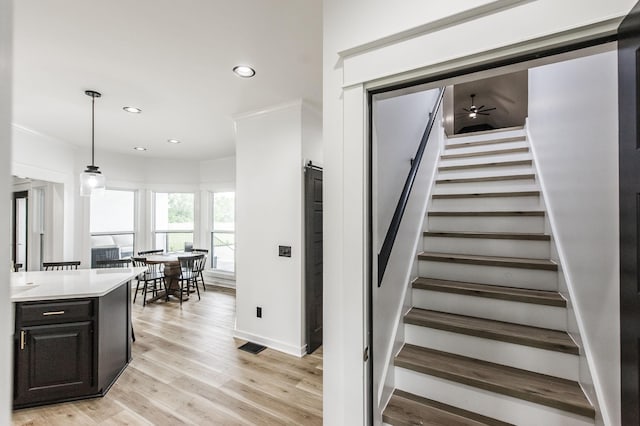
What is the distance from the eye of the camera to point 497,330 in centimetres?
187

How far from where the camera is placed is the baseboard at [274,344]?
321cm

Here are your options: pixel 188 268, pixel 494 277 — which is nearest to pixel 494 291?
pixel 494 277

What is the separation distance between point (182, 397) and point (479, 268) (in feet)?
8.57

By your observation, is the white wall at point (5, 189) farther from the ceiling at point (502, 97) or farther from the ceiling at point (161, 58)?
the ceiling at point (502, 97)

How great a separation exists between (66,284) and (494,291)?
3.52 m

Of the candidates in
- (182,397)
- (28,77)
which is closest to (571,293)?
(182,397)

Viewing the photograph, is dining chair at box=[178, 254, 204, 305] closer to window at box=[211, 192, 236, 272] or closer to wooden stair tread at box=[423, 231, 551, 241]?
window at box=[211, 192, 236, 272]

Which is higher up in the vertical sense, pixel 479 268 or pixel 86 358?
pixel 479 268

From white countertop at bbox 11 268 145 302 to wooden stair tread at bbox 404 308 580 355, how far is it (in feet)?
8.33

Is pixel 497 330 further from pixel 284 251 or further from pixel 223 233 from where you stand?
pixel 223 233

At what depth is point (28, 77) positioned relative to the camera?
2654 mm

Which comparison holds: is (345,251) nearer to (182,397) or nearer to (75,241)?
(182,397)

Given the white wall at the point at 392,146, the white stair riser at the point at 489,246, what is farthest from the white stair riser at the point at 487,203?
the white wall at the point at 392,146

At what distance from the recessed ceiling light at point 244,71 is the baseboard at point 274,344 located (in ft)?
9.03
